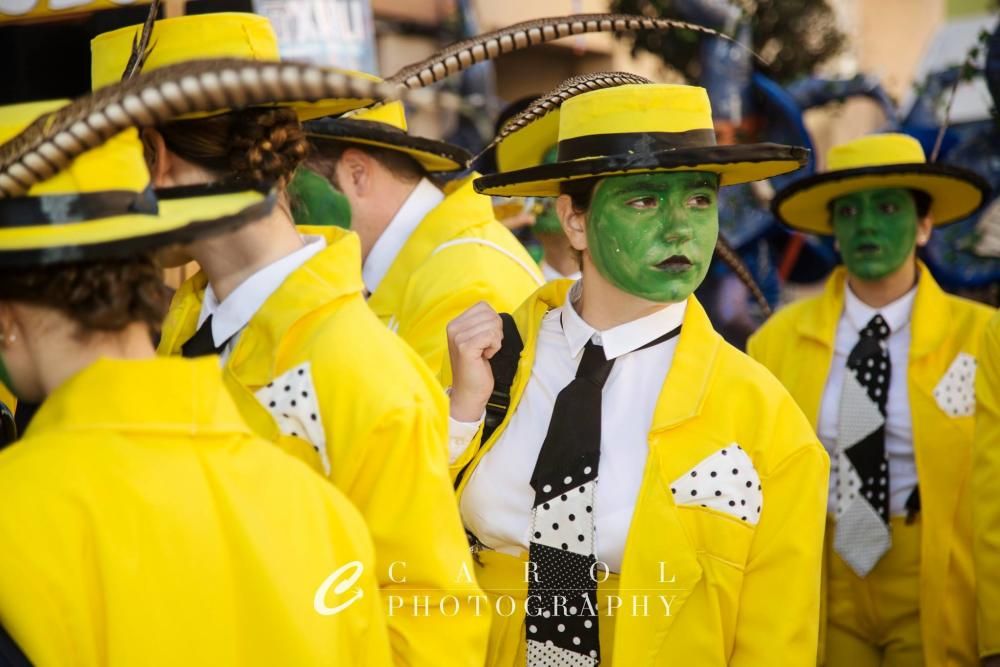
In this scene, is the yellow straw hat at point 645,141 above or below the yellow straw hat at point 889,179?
above

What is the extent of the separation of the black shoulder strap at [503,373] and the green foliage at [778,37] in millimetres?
4617

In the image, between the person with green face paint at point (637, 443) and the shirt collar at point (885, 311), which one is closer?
the person with green face paint at point (637, 443)

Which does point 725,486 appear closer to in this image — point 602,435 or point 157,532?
point 602,435

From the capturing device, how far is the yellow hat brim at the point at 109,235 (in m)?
1.88

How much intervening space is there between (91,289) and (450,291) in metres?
1.93

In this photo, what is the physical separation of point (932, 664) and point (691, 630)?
1.82m

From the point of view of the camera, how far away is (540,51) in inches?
526

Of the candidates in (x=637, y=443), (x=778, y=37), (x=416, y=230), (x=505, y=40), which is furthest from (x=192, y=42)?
(x=778, y=37)

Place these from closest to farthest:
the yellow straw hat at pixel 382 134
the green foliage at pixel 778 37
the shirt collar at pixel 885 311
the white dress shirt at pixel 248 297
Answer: the white dress shirt at pixel 248 297 < the yellow straw hat at pixel 382 134 < the shirt collar at pixel 885 311 < the green foliage at pixel 778 37

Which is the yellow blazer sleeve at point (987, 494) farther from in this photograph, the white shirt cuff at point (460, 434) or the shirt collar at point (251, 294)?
the shirt collar at point (251, 294)

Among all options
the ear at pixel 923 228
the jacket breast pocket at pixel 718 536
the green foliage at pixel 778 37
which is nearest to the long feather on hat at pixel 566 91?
the jacket breast pocket at pixel 718 536

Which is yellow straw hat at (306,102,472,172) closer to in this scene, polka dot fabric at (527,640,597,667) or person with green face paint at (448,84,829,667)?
person with green face paint at (448,84,829,667)

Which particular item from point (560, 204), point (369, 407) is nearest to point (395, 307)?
point (560, 204)

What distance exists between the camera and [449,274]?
12.8 ft
